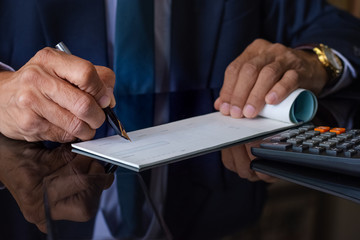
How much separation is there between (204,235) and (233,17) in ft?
4.36

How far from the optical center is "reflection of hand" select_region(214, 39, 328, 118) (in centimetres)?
94

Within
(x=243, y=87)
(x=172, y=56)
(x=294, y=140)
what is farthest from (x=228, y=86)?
(x=172, y=56)

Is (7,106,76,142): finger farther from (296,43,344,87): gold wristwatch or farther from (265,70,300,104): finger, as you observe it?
(296,43,344,87): gold wristwatch

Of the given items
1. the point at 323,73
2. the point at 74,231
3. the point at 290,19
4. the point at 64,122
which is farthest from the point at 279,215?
the point at 290,19

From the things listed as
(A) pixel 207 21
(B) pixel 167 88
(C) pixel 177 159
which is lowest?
(B) pixel 167 88

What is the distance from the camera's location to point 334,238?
0.39 m

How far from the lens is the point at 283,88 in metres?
0.94

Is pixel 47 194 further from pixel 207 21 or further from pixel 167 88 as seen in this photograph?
pixel 207 21

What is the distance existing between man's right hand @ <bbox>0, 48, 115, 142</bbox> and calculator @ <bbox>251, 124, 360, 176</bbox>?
0.95ft

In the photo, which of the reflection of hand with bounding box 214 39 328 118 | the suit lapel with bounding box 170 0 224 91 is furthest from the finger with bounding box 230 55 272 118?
the suit lapel with bounding box 170 0 224 91

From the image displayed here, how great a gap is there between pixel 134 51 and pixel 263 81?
0.50 meters

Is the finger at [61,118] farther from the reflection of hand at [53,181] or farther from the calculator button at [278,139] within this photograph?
the calculator button at [278,139]

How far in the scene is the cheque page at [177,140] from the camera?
662mm

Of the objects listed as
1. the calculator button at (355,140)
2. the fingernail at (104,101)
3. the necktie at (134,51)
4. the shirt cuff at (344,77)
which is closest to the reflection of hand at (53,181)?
the fingernail at (104,101)
